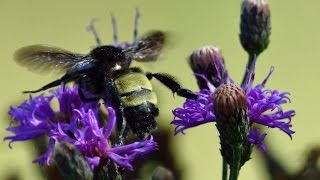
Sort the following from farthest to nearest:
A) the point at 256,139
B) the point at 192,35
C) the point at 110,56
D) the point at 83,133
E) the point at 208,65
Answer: the point at 192,35 < the point at 208,65 < the point at 110,56 < the point at 256,139 < the point at 83,133

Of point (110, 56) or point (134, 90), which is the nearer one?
point (134, 90)

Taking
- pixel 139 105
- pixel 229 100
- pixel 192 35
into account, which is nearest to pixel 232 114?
pixel 229 100

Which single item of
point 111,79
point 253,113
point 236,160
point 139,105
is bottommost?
point 236,160

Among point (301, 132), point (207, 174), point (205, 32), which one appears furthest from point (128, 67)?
point (205, 32)

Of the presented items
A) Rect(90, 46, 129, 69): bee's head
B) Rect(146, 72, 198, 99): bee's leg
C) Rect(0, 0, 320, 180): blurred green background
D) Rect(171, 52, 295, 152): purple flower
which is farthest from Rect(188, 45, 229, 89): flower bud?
Rect(0, 0, 320, 180): blurred green background

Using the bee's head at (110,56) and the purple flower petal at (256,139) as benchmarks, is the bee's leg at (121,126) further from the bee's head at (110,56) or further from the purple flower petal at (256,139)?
the purple flower petal at (256,139)

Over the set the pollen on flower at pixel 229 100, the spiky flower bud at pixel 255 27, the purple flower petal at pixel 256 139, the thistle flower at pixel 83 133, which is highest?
the spiky flower bud at pixel 255 27

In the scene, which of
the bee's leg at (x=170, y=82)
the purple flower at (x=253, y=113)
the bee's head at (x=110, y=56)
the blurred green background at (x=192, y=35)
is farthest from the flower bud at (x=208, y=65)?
the blurred green background at (x=192, y=35)

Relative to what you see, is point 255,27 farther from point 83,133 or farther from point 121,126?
point 83,133
